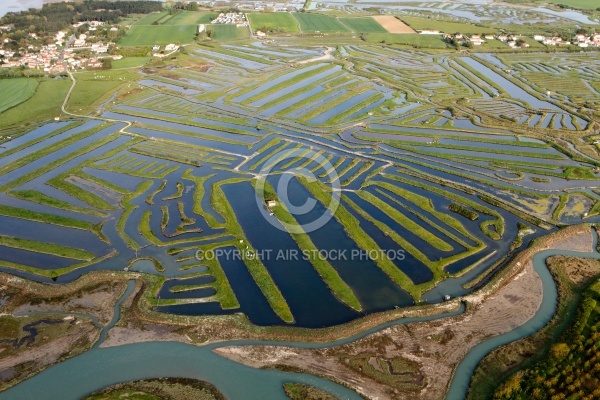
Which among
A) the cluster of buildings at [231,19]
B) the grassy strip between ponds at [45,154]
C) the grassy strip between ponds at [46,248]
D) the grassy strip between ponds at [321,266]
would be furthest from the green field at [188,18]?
the grassy strip between ponds at [46,248]

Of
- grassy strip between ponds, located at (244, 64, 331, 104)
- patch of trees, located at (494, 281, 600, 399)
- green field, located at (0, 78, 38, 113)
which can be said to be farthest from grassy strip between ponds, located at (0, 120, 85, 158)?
patch of trees, located at (494, 281, 600, 399)

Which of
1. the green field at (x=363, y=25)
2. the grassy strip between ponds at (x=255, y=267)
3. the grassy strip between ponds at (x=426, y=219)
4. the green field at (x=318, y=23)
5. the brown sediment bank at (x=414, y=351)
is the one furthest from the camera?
the green field at (x=318, y=23)

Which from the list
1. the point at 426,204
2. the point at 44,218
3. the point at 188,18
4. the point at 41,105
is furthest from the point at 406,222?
the point at 188,18

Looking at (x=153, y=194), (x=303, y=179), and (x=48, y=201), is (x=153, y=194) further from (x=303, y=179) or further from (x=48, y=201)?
(x=303, y=179)

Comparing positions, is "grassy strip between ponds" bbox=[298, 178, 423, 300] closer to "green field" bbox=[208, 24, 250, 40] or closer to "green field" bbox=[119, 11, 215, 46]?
"green field" bbox=[208, 24, 250, 40]

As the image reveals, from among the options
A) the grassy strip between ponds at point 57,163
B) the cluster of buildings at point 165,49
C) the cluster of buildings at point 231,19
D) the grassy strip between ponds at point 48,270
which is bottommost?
the grassy strip between ponds at point 48,270

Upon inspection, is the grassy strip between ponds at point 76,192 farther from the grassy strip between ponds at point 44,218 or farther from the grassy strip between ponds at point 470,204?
the grassy strip between ponds at point 470,204
